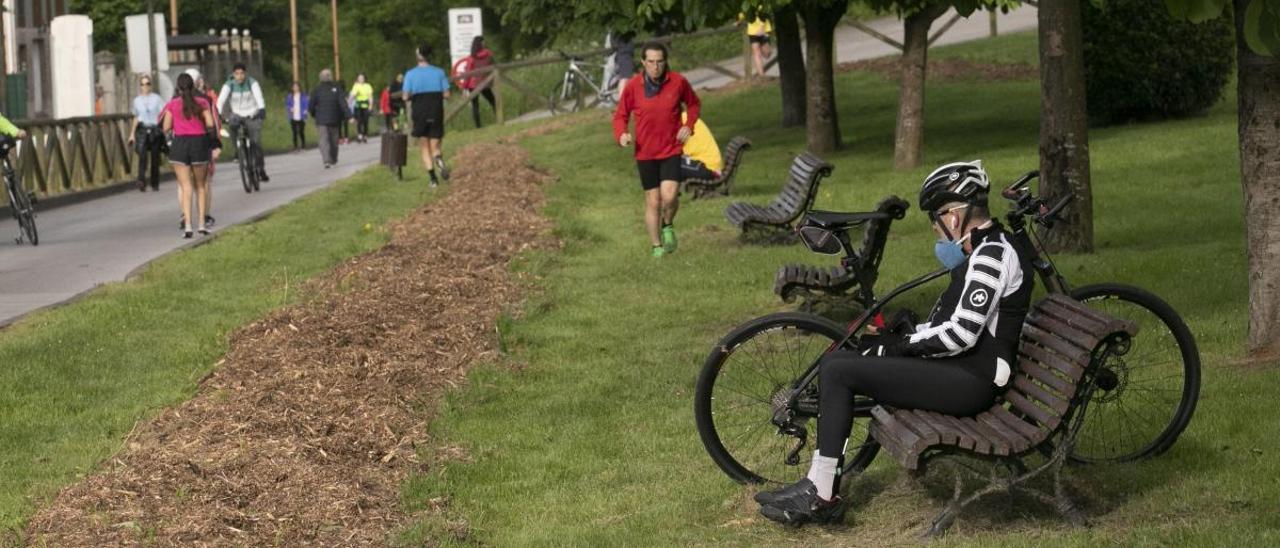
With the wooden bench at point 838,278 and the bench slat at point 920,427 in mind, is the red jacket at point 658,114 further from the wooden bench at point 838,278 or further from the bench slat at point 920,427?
the bench slat at point 920,427

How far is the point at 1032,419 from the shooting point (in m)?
7.14

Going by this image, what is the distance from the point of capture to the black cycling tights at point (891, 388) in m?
7.21

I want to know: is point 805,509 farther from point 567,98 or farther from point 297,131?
point 297,131

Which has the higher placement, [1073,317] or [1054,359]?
[1073,317]

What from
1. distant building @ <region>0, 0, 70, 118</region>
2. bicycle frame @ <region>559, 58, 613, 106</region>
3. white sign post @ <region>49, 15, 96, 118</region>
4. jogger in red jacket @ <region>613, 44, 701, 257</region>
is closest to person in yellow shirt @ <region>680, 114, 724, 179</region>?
jogger in red jacket @ <region>613, 44, 701, 257</region>

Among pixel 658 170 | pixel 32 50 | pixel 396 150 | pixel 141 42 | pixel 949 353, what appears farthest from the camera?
pixel 32 50

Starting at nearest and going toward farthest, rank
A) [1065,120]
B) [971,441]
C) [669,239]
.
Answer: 1. [971,441]
2. [1065,120]
3. [669,239]

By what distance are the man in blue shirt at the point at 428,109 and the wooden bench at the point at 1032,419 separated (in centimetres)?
2062

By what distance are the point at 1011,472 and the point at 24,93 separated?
40619 millimetres

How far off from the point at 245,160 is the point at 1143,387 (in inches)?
991

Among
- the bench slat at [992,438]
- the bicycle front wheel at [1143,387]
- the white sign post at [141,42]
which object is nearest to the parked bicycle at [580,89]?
the white sign post at [141,42]

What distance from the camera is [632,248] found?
58.7 ft

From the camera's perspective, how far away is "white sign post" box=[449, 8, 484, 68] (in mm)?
48688

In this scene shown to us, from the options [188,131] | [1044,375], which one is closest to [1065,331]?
[1044,375]
